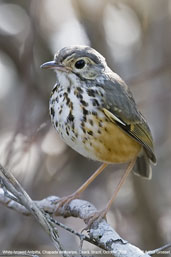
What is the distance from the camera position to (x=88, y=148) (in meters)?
5.03

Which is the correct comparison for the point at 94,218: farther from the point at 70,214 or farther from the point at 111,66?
the point at 111,66

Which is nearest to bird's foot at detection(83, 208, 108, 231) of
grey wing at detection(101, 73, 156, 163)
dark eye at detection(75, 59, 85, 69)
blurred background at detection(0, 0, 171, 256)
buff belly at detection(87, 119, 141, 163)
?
buff belly at detection(87, 119, 141, 163)

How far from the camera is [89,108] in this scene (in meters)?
4.95

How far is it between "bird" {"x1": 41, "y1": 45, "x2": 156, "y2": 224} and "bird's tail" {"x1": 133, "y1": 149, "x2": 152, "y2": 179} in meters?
0.64

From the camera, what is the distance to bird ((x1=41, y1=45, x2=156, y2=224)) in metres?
4.95

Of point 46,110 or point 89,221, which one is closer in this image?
point 89,221

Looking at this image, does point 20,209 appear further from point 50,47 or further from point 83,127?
point 50,47

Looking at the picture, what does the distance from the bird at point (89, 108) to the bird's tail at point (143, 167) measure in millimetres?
638

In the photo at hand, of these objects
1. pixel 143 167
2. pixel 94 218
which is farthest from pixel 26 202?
pixel 143 167

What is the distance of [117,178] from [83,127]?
3098mm

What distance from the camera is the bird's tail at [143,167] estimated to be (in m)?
5.97

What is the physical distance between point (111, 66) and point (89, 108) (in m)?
2.75

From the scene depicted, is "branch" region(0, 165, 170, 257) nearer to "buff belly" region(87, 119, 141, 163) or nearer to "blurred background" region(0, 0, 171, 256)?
"buff belly" region(87, 119, 141, 163)

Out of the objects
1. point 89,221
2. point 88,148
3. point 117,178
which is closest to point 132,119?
point 88,148
